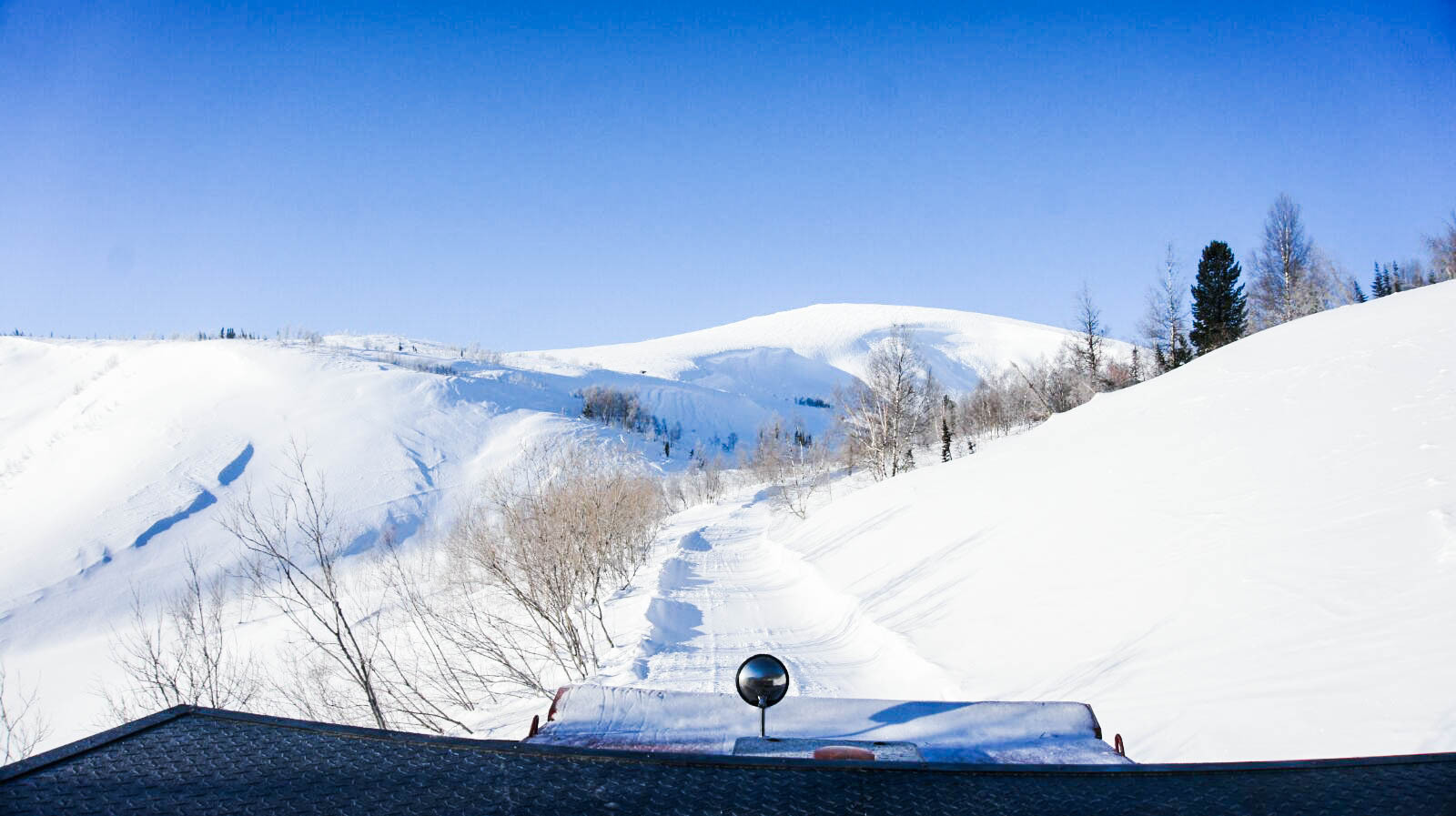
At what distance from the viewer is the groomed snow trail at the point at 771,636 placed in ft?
32.1

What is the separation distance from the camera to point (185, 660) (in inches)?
757

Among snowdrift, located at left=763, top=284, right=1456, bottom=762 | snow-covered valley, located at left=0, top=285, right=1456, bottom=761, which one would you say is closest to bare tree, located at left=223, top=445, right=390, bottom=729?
snow-covered valley, located at left=0, top=285, right=1456, bottom=761

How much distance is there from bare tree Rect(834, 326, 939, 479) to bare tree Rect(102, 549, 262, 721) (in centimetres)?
2630

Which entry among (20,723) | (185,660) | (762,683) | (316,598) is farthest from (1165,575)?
(316,598)

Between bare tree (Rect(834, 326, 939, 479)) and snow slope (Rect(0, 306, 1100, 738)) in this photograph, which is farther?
snow slope (Rect(0, 306, 1100, 738))

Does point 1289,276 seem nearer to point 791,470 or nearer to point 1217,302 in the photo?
point 1217,302

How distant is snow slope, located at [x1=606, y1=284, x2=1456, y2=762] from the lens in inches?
188

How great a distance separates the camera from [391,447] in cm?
6550

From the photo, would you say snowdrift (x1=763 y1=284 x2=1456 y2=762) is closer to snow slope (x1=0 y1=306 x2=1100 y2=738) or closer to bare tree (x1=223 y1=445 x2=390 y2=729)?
bare tree (x1=223 y1=445 x2=390 y2=729)

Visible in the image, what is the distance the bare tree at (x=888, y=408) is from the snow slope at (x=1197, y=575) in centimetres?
1614

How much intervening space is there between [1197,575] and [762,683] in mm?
6940

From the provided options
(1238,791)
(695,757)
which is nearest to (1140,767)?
(1238,791)

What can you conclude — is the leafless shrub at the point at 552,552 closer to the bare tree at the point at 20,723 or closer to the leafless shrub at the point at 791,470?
the bare tree at the point at 20,723

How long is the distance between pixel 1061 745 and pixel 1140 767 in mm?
774
